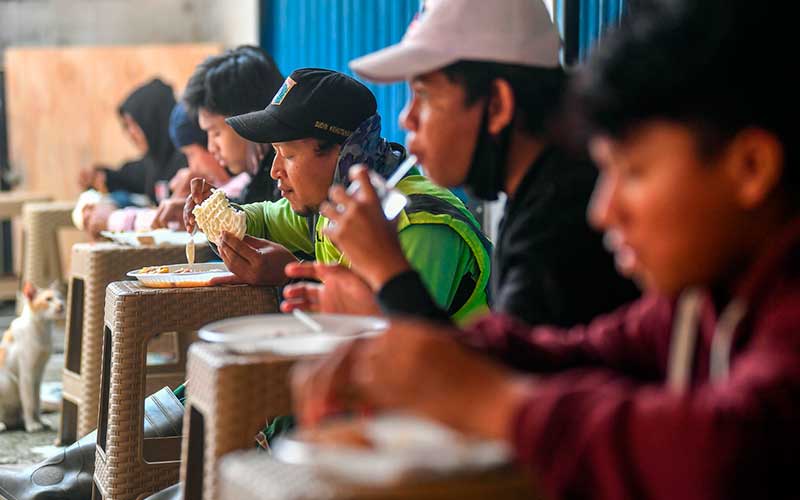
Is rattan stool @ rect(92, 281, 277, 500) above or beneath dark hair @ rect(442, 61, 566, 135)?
beneath

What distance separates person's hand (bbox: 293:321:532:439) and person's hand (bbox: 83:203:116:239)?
324 centimetres

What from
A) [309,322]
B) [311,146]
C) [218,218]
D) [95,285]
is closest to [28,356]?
[95,285]

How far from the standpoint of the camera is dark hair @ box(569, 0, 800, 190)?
1.00 metres

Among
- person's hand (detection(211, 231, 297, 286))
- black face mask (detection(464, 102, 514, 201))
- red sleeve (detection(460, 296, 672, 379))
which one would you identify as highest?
black face mask (detection(464, 102, 514, 201))

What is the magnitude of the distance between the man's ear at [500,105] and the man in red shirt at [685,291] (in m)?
0.49

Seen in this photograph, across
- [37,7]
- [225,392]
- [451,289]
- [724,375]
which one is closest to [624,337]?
[724,375]

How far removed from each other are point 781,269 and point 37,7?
7779 mm

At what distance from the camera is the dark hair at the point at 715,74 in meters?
1.00

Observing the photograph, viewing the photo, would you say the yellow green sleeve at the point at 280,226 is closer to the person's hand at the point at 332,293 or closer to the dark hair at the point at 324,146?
the dark hair at the point at 324,146

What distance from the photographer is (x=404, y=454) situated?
1.00 meters

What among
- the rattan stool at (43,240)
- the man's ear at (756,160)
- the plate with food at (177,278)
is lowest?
the rattan stool at (43,240)

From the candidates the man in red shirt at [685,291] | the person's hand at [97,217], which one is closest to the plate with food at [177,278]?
the man in red shirt at [685,291]

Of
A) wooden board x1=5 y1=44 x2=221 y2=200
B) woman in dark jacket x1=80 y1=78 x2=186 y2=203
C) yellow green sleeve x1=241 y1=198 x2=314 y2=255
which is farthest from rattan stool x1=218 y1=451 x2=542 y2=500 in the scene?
wooden board x1=5 y1=44 x2=221 y2=200

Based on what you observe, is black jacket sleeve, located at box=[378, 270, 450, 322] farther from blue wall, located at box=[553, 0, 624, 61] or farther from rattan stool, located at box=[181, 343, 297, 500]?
blue wall, located at box=[553, 0, 624, 61]
